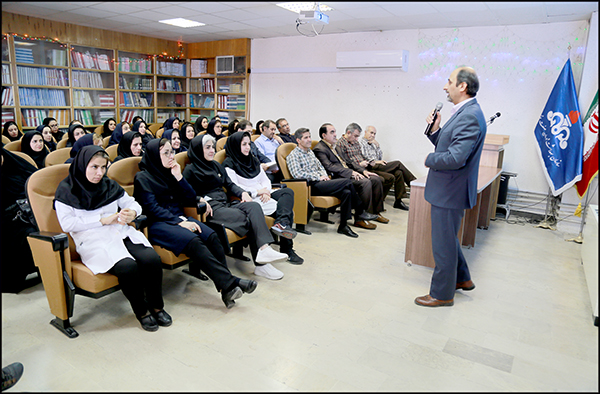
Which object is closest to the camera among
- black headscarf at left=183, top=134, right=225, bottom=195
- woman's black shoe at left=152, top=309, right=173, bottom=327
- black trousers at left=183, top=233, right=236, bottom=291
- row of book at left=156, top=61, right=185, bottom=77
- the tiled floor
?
the tiled floor

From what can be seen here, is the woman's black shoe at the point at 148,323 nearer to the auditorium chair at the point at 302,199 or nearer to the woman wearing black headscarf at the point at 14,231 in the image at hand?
the woman wearing black headscarf at the point at 14,231

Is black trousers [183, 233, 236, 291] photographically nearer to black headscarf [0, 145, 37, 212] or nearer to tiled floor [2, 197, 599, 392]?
tiled floor [2, 197, 599, 392]

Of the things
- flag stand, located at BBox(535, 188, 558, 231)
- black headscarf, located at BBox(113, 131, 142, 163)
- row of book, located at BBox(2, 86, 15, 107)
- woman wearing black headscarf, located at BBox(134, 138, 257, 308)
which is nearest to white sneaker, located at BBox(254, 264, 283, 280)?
woman wearing black headscarf, located at BBox(134, 138, 257, 308)

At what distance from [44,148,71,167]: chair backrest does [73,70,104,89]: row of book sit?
3309mm

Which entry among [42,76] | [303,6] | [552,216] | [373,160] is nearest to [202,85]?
[42,76]

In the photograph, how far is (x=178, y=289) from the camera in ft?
10.00

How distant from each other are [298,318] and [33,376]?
1.46 m

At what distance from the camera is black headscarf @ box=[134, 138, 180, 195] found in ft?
9.54

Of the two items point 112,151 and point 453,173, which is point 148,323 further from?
point 112,151

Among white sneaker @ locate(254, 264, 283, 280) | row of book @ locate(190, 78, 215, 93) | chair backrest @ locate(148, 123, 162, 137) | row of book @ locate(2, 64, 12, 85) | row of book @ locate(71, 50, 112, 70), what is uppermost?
row of book @ locate(71, 50, 112, 70)

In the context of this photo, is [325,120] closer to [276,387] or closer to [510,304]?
[510,304]

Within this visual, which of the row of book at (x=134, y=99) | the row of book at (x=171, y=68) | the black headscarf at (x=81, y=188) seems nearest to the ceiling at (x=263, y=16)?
the row of book at (x=171, y=68)

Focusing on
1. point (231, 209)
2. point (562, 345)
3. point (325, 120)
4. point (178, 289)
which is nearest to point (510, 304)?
point (562, 345)

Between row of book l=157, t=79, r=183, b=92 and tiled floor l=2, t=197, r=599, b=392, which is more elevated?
row of book l=157, t=79, r=183, b=92
